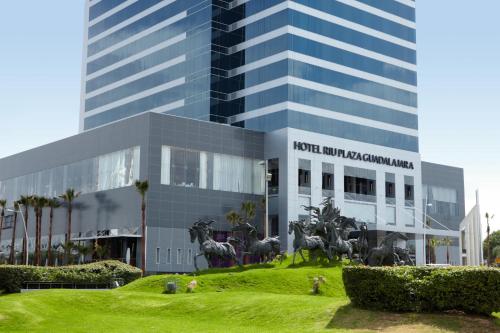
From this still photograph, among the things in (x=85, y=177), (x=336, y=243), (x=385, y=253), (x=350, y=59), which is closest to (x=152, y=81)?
(x=85, y=177)

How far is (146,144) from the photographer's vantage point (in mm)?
72938

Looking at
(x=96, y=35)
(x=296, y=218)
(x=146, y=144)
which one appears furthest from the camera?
(x=96, y=35)

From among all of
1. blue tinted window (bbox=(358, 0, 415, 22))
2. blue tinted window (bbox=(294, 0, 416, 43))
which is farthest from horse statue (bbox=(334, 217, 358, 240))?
blue tinted window (bbox=(358, 0, 415, 22))

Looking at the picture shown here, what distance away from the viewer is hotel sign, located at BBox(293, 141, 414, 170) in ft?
266

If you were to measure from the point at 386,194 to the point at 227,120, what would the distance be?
22.4m

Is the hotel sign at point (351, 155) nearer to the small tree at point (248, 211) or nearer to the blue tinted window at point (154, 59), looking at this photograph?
the small tree at point (248, 211)

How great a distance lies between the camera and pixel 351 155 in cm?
8588

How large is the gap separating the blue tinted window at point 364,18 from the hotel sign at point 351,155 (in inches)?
668

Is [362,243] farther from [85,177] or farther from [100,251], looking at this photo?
[85,177]

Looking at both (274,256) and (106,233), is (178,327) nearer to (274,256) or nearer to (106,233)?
(274,256)

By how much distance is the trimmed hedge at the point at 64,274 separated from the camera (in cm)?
5147

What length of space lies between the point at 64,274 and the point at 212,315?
27.0 metres

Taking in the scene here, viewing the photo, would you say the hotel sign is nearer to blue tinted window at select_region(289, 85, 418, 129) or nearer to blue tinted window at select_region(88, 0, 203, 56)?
blue tinted window at select_region(289, 85, 418, 129)

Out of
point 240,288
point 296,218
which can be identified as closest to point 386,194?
point 296,218
